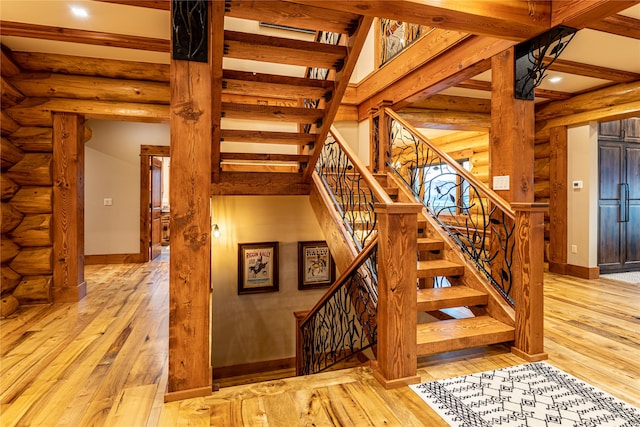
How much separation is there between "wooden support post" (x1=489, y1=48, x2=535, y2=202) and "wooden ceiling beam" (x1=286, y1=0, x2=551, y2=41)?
0.32 meters

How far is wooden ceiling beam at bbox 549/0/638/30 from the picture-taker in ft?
7.26

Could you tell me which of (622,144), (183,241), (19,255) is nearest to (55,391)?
(183,241)

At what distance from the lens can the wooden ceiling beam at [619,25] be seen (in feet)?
9.76

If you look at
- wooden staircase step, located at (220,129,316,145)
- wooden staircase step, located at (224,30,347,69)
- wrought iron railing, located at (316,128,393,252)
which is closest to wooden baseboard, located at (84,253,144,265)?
wrought iron railing, located at (316,128,393,252)

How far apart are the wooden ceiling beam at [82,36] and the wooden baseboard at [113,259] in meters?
4.12

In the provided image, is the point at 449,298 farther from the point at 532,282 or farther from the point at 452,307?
the point at 532,282

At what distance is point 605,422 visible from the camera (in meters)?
1.71

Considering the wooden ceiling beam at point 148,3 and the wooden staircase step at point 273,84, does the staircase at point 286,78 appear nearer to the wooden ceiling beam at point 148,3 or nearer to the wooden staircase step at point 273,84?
the wooden staircase step at point 273,84

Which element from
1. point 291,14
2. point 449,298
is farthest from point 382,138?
point 291,14

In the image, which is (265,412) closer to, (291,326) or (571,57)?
(291,326)

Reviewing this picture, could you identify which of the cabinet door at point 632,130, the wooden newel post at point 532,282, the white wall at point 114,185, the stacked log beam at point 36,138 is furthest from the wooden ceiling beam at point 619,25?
the white wall at point 114,185

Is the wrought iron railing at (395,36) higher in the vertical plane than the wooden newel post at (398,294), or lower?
higher

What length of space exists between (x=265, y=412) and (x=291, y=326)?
3.50 m

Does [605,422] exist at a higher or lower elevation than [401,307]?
lower
